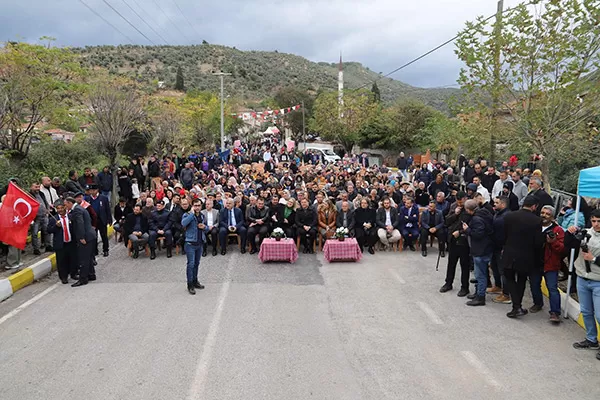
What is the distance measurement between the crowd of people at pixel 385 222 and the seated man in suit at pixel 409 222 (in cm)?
3

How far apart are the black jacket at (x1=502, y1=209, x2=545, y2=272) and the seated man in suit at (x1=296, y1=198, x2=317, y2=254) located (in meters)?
5.38

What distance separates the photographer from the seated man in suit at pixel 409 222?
11688 millimetres

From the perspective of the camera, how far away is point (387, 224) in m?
11.8

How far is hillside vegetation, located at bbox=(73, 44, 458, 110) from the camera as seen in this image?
7319 cm

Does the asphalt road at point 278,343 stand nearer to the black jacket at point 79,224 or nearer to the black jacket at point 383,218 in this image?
the black jacket at point 79,224

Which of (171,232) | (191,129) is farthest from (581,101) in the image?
(191,129)

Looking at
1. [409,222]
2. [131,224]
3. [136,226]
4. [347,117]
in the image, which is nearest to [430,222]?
[409,222]

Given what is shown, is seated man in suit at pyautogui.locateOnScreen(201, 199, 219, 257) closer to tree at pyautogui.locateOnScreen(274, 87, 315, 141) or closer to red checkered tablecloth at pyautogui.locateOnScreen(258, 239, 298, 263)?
red checkered tablecloth at pyautogui.locateOnScreen(258, 239, 298, 263)

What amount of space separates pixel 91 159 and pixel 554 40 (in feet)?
66.9

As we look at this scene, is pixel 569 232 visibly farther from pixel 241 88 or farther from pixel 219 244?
pixel 241 88

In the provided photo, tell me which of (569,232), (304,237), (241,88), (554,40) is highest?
(241,88)

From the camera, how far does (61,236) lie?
28.7 ft

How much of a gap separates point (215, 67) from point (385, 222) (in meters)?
81.7

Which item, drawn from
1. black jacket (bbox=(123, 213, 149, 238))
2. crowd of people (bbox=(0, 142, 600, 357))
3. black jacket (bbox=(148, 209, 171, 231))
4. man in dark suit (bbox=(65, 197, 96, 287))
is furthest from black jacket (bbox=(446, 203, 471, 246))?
black jacket (bbox=(123, 213, 149, 238))
